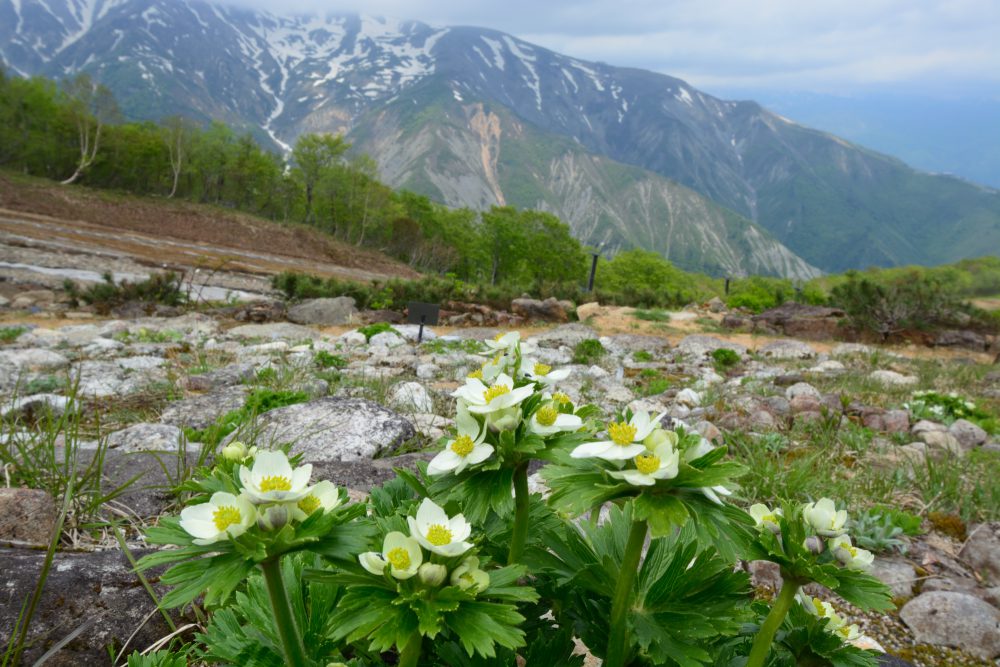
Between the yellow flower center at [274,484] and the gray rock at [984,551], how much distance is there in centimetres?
393

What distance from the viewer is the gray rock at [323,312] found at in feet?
57.8

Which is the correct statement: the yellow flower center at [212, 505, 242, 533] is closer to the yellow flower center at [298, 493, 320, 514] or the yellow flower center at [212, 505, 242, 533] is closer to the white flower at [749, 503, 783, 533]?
the yellow flower center at [298, 493, 320, 514]

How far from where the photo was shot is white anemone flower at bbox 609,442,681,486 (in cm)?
89

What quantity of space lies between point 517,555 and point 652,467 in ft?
1.23

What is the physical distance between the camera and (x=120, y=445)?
3.78 m

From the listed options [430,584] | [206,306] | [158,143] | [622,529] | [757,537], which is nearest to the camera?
[430,584]

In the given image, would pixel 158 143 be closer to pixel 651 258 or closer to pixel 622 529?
pixel 651 258

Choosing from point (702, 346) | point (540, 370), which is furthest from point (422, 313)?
point (540, 370)

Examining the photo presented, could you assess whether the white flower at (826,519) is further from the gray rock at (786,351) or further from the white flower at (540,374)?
the gray rock at (786,351)

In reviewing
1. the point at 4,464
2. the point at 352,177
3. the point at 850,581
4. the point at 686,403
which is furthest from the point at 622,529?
the point at 352,177

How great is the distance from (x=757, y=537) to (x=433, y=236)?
71746mm

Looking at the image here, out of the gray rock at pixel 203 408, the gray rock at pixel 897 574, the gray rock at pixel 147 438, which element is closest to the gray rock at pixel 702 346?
the gray rock at pixel 897 574

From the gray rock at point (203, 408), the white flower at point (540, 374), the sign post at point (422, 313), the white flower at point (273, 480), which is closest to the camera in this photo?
the white flower at point (273, 480)

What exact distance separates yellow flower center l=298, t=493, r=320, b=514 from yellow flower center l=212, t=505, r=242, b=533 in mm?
104
